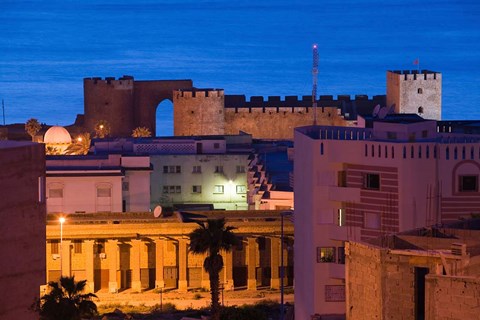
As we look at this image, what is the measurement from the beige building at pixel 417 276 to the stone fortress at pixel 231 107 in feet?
214

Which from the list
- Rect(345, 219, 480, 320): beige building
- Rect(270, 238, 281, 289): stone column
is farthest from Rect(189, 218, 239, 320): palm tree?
Rect(345, 219, 480, 320): beige building

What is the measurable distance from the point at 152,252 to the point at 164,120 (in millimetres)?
82583

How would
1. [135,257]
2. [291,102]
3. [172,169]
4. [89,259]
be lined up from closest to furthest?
1. [89,259]
2. [135,257]
3. [172,169]
4. [291,102]

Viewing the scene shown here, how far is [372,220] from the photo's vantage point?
182ft

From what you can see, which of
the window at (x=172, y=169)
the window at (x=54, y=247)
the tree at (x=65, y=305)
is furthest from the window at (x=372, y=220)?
the window at (x=172, y=169)

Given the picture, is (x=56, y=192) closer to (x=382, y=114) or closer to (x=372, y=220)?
(x=382, y=114)

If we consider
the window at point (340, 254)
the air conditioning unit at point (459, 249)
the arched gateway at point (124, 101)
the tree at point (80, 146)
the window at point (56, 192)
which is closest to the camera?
the air conditioning unit at point (459, 249)

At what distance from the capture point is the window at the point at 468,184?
54.9m

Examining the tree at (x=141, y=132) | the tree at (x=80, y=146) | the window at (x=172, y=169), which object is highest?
the tree at (x=141, y=132)

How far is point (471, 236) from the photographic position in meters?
41.6

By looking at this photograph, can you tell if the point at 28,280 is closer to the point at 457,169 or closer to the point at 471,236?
the point at 457,169

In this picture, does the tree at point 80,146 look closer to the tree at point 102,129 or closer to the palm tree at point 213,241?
the tree at point 102,129

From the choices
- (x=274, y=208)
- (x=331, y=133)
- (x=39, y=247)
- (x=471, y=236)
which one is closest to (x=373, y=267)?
(x=471, y=236)

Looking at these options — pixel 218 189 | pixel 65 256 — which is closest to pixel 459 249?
pixel 65 256
